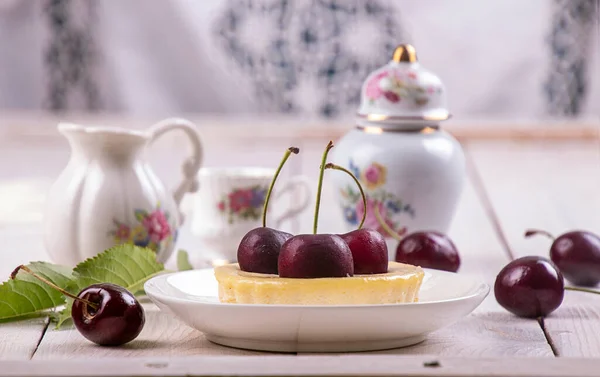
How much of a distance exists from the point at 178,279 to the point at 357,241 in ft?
0.63

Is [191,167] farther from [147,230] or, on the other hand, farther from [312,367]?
[312,367]

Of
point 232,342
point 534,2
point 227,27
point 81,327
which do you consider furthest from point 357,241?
point 534,2

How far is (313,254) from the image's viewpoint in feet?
2.57

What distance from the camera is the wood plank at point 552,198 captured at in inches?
36.1

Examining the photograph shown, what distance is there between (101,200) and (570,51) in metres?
2.73

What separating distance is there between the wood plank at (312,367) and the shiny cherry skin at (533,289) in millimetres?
255

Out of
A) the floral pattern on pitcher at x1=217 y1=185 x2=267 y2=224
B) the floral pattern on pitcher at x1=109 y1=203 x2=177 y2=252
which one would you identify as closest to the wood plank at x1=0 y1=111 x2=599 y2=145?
the floral pattern on pitcher at x1=217 y1=185 x2=267 y2=224

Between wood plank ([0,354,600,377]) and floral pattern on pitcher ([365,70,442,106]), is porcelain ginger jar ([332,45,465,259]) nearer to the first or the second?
floral pattern on pitcher ([365,70,442,106])

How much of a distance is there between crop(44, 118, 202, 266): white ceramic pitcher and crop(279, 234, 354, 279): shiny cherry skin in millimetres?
413

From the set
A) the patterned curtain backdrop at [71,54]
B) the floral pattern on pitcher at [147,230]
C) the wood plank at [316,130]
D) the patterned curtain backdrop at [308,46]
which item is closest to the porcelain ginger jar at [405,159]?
the floral pattern on pitcher at [147,230]

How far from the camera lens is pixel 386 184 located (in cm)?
136

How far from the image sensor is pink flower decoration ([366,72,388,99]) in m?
1.37

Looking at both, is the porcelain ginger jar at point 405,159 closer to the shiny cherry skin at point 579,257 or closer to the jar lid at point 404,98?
the jar lid at point 404,98

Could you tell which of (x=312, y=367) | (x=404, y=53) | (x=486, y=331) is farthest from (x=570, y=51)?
(x=312, y=367)
